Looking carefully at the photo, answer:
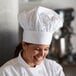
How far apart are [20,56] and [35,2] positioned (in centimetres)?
50

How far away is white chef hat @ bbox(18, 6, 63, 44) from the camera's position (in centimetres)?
96

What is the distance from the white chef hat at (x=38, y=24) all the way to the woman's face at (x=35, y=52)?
0.07 ft

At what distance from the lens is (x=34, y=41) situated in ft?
3.28

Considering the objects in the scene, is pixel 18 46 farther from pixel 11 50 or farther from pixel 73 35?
pixel 73 35

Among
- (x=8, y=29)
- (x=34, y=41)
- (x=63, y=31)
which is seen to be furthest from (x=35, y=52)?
(x=63, y=31)

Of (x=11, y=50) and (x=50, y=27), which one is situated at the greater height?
(x=50, y=27)

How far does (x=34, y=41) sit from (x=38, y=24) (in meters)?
0.08

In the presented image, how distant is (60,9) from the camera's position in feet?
4.78

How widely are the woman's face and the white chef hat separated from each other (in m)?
0.02

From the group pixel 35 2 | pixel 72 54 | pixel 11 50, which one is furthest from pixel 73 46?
pixel 11 50

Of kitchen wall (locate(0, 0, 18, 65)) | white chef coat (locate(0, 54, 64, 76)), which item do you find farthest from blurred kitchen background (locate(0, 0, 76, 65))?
white chef coat (locate(0, 54, 64, 76))

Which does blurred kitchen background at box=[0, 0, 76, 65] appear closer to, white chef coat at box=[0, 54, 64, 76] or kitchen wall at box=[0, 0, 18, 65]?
kitchen wall at box=[0, 0, 18, 65]

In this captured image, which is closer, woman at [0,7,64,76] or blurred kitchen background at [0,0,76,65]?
woman at [0,7,64,76]

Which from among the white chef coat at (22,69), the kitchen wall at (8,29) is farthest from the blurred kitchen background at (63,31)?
the white chef coat at (22,69)
